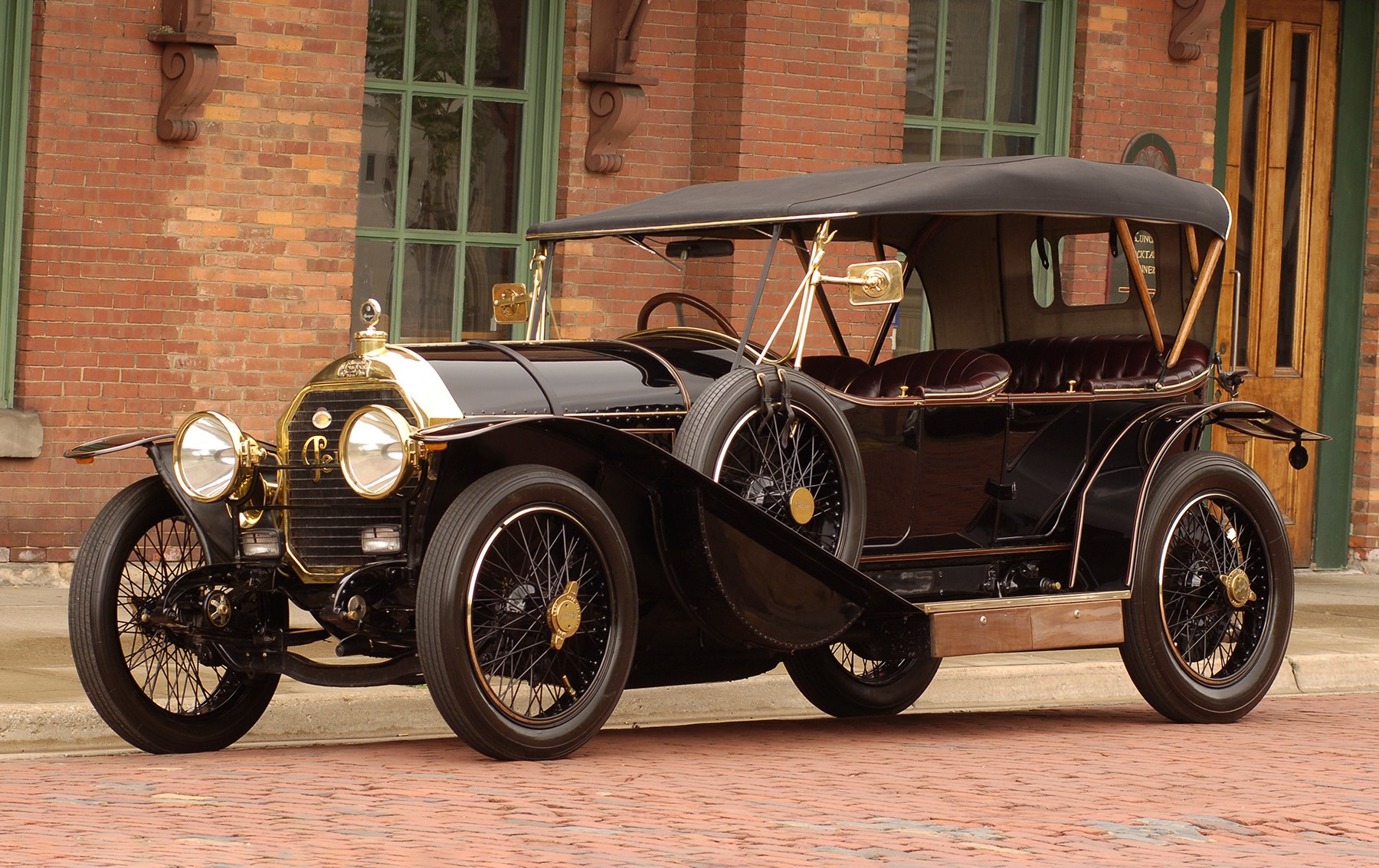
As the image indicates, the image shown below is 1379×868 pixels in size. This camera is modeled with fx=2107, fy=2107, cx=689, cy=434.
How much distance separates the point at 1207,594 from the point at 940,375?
135 centimetres

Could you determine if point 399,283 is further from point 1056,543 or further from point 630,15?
point 1056,543

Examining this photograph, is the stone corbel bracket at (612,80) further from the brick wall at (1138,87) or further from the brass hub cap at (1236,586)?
the brass hub cap at (1236,586)

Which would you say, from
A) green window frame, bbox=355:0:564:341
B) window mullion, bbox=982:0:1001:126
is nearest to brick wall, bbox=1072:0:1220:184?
window mullion, bbox=982:0:1001:126

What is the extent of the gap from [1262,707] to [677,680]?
271 centimetres

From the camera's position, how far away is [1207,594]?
7.65 metres

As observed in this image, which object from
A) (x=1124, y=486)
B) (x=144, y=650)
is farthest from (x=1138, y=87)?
(x=144, y=650)

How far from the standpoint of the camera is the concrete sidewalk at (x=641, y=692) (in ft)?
22.6

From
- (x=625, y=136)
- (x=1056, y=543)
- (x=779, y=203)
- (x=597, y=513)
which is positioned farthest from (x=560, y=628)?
(x=625, y=136)

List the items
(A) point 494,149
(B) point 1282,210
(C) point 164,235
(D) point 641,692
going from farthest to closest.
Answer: (B) point 1282,210
(A) point 494,149
(C) point 164,235
(D) point 641,692

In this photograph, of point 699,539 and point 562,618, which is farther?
point 699,539

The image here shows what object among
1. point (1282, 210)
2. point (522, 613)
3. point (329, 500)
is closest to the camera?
point (522, 613)

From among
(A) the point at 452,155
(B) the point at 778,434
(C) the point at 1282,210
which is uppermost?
(C) the point at 1282,210

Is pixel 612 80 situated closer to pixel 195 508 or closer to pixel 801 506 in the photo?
pixel 801 506

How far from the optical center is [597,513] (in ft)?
19.9
